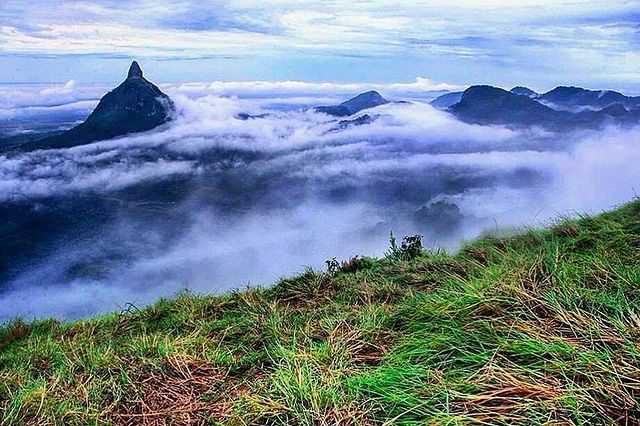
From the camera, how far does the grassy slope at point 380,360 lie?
1629 mm

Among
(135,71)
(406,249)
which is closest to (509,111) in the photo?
(135,71)

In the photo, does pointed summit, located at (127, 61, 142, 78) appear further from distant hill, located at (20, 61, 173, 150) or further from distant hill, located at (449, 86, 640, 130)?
distant hill, located at (449, 86, 640, 130)

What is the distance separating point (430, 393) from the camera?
66.0 inches

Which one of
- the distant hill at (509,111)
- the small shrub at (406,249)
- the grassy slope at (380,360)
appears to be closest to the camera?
the grassy slope at (380,360)

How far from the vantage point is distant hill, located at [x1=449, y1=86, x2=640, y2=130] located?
88.9m

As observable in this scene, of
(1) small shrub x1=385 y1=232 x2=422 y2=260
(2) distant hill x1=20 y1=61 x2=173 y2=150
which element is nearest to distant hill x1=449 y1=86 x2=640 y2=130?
(2) distant hill x1=20 y1=61 x2=173 y2=150

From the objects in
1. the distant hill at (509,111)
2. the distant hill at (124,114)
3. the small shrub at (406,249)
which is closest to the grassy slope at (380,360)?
the small shrub at (406,249)

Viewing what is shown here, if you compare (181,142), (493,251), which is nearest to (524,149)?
(181,142)

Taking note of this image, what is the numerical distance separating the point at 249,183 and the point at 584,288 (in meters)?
78.1

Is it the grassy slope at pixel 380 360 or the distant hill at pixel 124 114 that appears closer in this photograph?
the grassy slope at pixel 380 360

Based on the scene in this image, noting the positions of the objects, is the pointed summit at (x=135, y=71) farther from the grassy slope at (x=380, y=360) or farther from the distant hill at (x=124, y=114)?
the grassy slope at (x=380, y=360)

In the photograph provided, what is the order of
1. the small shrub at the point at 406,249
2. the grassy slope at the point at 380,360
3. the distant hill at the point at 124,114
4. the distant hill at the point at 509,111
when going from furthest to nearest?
the distant hill at the point at 509,111
the distant hill at the point at 124,114
the small shrub at the point at 406,249
the grassy slope at the point at 380,360

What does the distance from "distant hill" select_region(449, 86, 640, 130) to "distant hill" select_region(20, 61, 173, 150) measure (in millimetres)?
52391

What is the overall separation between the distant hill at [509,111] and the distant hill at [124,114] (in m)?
52.4
